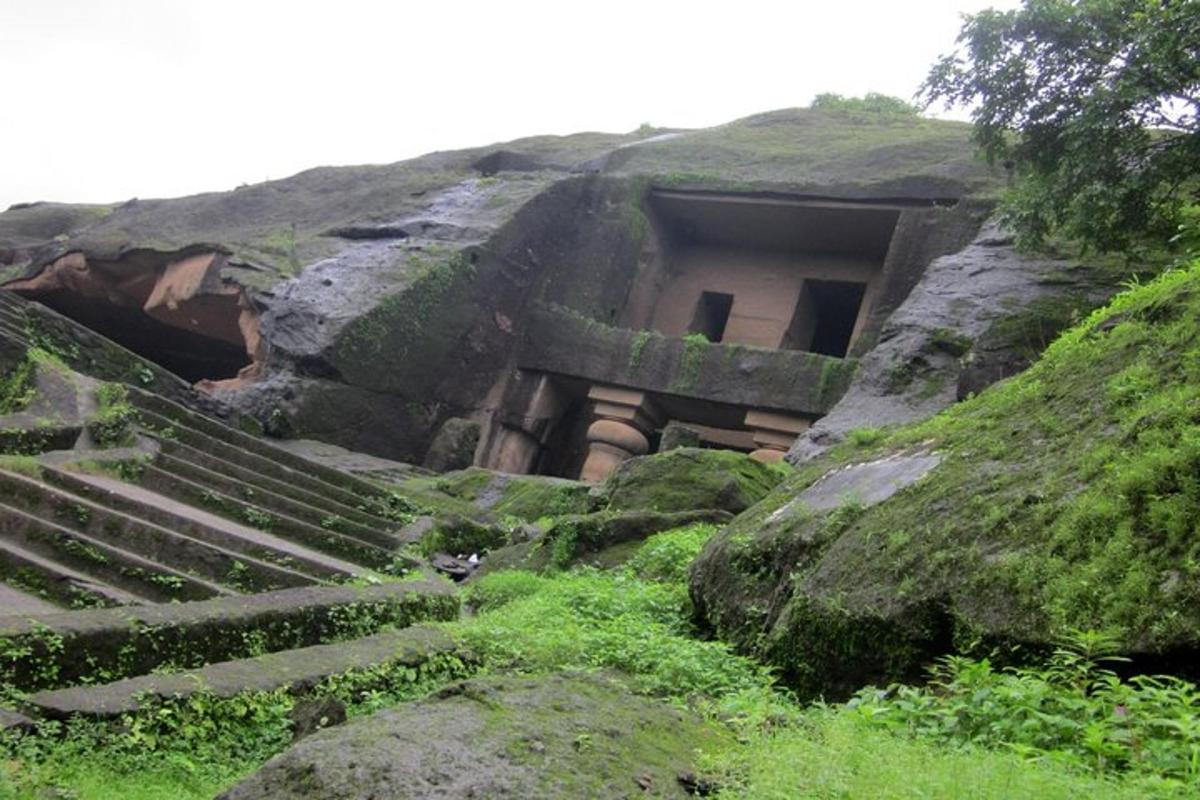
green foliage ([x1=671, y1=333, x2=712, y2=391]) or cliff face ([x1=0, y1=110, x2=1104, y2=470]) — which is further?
green foliage ([x1=671, y1=333, x2=712, y2=391])

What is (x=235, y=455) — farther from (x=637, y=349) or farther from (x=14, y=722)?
(x=637, y=349)

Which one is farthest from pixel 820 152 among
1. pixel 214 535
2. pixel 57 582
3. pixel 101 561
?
pixel 57 582

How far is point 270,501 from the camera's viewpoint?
859 cm

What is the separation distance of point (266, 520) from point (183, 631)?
3.47 m

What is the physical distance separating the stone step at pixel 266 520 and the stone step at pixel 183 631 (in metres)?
2.32

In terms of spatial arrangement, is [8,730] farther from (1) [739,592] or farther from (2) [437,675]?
(1) [739,592]

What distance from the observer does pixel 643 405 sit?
51.8ft

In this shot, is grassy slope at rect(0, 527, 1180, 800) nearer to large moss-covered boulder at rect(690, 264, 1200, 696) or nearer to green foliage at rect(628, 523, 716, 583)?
green foliage at rect(628, 523, 716, 583)

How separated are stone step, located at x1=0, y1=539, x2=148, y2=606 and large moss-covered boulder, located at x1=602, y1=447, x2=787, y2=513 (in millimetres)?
4283

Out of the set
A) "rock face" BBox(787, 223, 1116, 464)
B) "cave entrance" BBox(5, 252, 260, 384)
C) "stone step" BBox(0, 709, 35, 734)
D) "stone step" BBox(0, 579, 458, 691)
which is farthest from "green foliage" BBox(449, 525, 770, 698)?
"cave entrance" BBox(5, 252, 260, 384)

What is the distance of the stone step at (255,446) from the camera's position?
9.32 meters

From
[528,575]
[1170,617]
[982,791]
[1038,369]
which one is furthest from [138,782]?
[1038,369]

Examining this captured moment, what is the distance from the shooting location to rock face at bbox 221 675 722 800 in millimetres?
2520

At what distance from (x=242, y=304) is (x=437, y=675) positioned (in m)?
12.3
